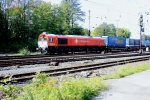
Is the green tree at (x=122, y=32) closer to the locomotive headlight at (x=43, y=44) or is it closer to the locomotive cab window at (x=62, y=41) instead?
the locomotive cab window at (x=62, y=41)

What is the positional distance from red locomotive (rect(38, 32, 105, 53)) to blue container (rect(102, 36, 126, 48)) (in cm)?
288

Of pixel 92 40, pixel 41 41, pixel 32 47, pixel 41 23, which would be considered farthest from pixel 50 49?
pixel 41 23

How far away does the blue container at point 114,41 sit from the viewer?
5843cm

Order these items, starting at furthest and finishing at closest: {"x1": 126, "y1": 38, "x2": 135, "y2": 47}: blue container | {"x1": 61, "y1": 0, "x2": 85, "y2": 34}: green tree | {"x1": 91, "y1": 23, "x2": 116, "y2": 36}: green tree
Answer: {"x1": 91, "y1": 23, "x2": 116, "y2": 36}: green tree, {"x1": 61, "y1": 0, "x2": 85, "y2": 34}: green tree, {"x1": 126, "y1": 38, "x2": 135, "y2": 47}: blue container

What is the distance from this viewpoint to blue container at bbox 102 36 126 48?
192ft

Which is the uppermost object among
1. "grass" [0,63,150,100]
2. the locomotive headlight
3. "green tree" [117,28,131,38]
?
"green tree" [117,28,131,38]

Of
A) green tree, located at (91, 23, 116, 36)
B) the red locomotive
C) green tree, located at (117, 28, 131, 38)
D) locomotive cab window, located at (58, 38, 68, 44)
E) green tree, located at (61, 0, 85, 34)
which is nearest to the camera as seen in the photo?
the red locomotive

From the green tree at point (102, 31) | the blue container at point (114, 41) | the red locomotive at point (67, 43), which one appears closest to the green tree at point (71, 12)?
the blue container at point (114, 41)

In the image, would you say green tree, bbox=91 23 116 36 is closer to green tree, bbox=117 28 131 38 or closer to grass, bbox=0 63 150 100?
green tree, bbox=117 28 131 38

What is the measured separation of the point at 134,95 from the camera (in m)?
10.5

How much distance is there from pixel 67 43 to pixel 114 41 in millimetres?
18764

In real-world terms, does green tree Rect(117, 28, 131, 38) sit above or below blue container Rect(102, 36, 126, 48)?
above

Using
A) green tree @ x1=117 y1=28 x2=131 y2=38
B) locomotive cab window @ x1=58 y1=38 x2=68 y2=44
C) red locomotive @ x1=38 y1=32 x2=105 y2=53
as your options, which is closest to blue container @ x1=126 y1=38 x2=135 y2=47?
red locomotive @ x1=38 y1=32 x2=105 y2=53

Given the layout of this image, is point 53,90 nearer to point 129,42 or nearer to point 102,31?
point 129,42
